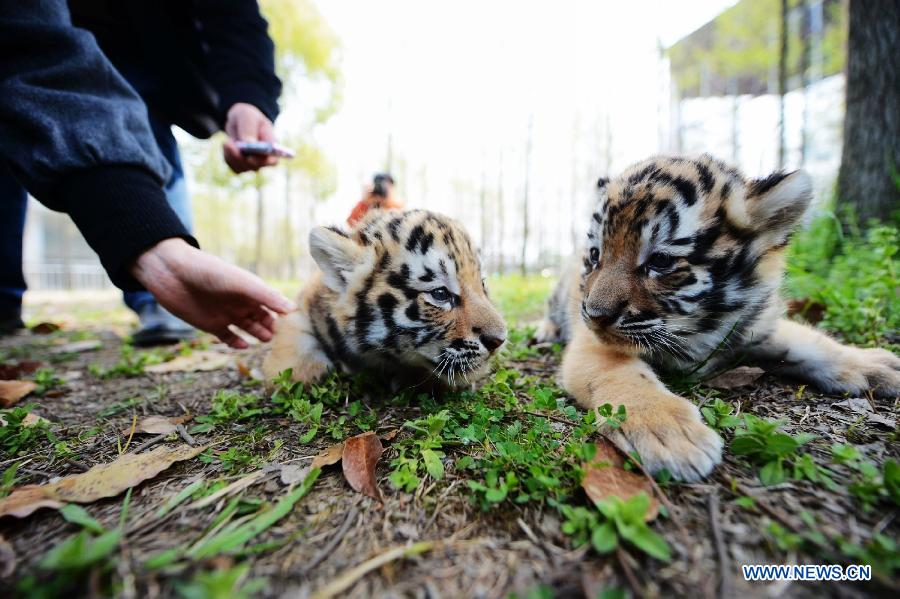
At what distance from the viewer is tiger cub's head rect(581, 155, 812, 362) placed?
1956 millimetres

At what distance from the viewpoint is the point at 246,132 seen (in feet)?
11.7

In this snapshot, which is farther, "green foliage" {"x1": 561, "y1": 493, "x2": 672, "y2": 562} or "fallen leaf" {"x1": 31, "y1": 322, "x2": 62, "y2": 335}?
"fallen leaf" {"x1": 31, "y1": 322, "x2": 62, "y2": 335}

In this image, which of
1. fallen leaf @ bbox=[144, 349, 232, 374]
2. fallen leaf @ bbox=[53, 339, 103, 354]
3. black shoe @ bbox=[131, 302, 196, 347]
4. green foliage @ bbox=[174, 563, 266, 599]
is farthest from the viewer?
black shoe @ bbox=[131, 302, 196, 347]

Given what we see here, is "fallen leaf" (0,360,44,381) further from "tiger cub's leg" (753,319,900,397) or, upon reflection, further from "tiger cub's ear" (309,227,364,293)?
"tiger cub's leg" (753,319,900,397)

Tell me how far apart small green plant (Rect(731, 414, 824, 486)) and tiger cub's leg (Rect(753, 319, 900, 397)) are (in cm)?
92

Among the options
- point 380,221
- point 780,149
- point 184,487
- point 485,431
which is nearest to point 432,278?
point 380,221

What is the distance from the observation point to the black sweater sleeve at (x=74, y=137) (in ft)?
6.57

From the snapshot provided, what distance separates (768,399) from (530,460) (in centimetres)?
133

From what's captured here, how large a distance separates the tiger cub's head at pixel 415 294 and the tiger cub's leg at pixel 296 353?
286mm

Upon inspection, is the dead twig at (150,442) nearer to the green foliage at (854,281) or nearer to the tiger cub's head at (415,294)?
the tiger cub's head at (415,294)

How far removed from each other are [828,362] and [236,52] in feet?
15.8

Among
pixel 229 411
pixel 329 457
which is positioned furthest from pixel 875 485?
pixel 229 411

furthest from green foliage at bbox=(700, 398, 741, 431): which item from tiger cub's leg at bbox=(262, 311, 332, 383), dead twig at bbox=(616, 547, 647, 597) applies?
tiger cub's leg at bbox=(262, 311, 332, 383)

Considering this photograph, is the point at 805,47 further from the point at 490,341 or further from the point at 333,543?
the point at 333,543
